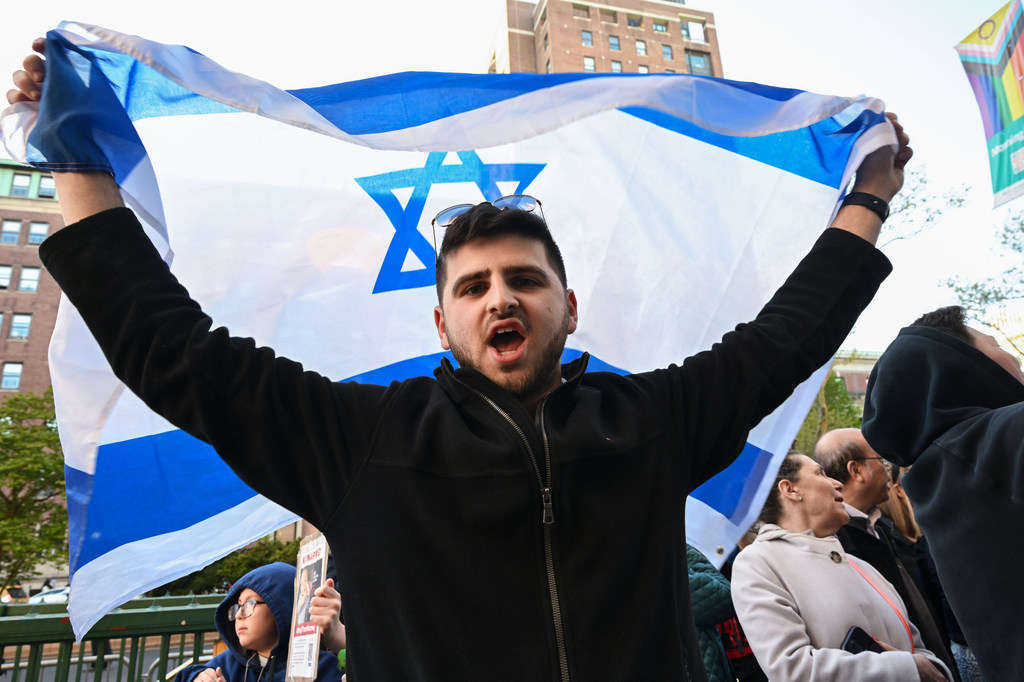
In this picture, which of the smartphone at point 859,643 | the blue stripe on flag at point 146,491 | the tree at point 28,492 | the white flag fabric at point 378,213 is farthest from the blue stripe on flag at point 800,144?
the tree at point 28,492

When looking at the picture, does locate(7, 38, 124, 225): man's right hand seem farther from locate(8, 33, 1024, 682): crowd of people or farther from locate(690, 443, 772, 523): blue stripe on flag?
locate(690, 443, 772, 523): blue stripe on flag

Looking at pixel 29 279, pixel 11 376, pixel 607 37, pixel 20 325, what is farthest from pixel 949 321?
pixel 607 37

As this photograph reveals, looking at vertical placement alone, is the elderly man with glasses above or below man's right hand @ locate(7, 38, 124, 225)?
below

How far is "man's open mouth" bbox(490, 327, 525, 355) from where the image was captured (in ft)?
6.44

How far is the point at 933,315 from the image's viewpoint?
264cm

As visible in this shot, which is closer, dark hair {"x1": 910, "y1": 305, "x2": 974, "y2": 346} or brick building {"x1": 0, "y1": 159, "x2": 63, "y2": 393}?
dark hair {"x1": 910, "y1": 305, "x2": 974, "y2": 346}

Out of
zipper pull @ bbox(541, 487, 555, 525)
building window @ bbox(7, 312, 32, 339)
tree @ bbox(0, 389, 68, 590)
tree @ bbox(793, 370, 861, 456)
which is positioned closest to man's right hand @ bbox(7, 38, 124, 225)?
zipper pull @ bbox(541, 487, 555, 525)

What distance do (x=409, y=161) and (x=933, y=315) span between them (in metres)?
2.14

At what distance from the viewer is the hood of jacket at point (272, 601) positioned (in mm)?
3711

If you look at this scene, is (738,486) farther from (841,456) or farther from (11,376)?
(11,376)

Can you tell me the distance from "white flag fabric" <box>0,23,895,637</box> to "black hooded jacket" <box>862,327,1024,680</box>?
331 mm

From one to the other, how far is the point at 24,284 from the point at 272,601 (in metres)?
49.0

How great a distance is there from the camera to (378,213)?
2828 millimetres

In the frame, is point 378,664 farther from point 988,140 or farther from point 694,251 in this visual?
point 988,140
